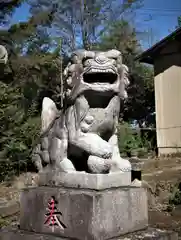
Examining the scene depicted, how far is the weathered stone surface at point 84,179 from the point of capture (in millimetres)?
3070

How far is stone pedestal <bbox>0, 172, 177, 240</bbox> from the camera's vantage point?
291 centimetres

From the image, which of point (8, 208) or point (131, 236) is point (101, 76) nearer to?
point (131, 236)

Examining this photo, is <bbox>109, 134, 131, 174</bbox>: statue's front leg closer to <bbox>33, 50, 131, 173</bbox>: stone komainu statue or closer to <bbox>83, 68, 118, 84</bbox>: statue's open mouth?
<bbox>33, 50, 131, 173</bbox>: stone komainu statue

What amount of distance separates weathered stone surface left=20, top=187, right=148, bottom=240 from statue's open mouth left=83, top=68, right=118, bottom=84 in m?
1.03

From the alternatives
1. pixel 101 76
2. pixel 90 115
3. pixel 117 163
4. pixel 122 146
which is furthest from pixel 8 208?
pixel 122 146

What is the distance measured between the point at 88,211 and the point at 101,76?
1.26 m

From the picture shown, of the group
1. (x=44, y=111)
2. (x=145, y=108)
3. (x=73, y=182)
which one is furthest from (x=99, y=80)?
(x=145, y=108)

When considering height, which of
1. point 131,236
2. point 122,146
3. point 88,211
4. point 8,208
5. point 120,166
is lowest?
point 8,208

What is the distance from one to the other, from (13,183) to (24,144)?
1048 mm

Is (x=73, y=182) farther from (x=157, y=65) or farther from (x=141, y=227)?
(x=157, y=65)

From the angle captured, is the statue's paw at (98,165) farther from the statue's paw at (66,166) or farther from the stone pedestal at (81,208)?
the statue's paw at (66,166)

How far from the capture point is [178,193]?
8367 millimetres

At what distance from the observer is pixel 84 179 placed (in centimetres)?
312

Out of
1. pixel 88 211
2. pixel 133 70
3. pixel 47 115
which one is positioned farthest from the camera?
pixel 133 70
